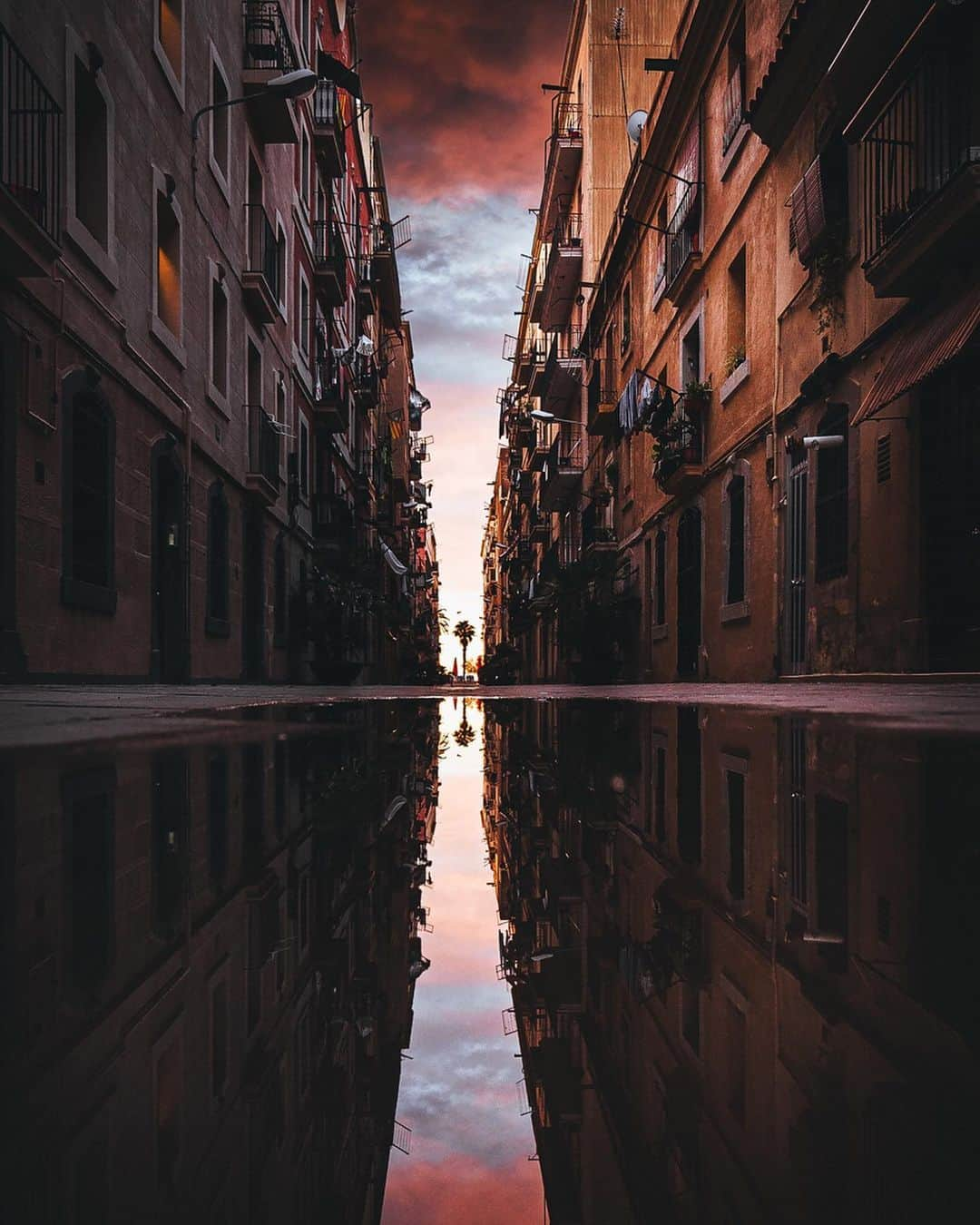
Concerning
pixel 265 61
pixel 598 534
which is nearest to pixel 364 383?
pixel 598 534

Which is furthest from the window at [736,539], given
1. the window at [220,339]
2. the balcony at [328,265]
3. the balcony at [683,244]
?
the balcony at [328,265]

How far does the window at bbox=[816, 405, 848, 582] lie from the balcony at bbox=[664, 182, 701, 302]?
6.34m

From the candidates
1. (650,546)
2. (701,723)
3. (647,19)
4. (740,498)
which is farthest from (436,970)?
(647,19)

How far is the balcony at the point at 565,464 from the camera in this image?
3048 centimetres

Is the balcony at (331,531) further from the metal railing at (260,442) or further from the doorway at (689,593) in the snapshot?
the doorway at (689,593)

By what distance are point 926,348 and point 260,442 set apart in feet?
40.7

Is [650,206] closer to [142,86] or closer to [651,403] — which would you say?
[651,403]

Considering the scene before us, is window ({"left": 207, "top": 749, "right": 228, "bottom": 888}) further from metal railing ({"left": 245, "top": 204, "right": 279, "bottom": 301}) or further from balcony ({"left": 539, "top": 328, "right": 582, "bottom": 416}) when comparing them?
balcony ({"left": 539, "top": 328, "right": 582, "bottom": 416})

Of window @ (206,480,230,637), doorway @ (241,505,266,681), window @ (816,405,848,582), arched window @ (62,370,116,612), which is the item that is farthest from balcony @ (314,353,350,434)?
window @ (816,405,848,582)

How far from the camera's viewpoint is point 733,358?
Result: 15.1 m

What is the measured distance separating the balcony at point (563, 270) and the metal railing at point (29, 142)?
21492 millimetres

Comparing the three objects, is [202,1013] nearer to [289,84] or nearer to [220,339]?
[220,339]

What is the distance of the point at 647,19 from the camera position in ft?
82.6

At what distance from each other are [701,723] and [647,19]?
26325 millimetres
